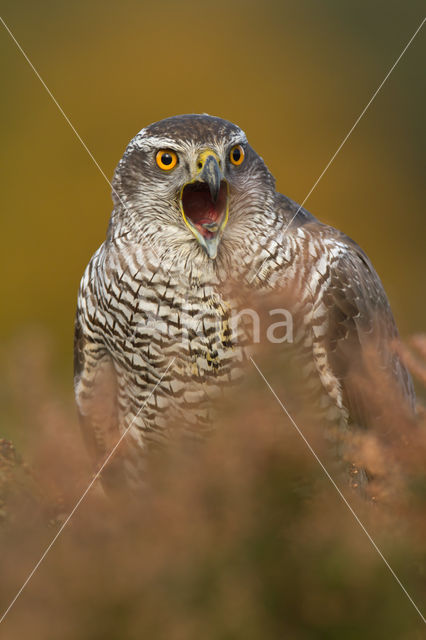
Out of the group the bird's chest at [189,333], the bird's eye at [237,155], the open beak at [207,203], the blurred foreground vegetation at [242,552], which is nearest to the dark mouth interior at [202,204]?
the open beak at [207,203]

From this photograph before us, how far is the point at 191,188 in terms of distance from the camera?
2871 millimetres

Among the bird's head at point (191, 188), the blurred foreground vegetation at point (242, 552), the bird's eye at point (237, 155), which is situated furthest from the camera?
the bird's eye at point (237, 155)

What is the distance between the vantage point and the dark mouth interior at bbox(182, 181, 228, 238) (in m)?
2.79

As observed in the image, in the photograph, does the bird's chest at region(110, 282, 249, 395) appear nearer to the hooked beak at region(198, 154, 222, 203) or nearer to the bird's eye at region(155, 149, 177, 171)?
the hooked beak at region(198, 154, 222, 203)

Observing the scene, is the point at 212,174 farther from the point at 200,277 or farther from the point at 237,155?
the point at 200,277

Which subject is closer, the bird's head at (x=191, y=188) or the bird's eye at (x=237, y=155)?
Result: the bird's head at (x=191, y=188)

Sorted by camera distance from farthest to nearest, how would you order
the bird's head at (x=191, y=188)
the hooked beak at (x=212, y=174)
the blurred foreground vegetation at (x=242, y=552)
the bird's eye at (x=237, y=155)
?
the bird's eye at (x=237, y=155) < the bird's head at (x=191, y=188) < the hooked beak at (x=212, y=174) < the blurred foreground vegetation at (x=242, y=552)

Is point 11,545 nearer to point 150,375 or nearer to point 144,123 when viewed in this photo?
point 150,375

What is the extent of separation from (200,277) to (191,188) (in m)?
0.40

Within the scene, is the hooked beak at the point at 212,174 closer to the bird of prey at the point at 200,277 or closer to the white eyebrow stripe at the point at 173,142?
the bird of prey at the point at 200,277

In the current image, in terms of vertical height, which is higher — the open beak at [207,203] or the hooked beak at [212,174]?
the hooked beak at [212,174]

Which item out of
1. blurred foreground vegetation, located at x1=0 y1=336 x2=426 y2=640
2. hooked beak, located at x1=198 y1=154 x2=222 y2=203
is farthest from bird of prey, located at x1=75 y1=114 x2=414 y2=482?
blurred foreground vegetation, located at x1=0 y1=336 x2=426 y2=640

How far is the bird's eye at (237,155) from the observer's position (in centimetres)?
280

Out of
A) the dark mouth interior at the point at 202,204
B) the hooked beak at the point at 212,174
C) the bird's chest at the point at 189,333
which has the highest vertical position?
the hooked beak at the point at 212,174
